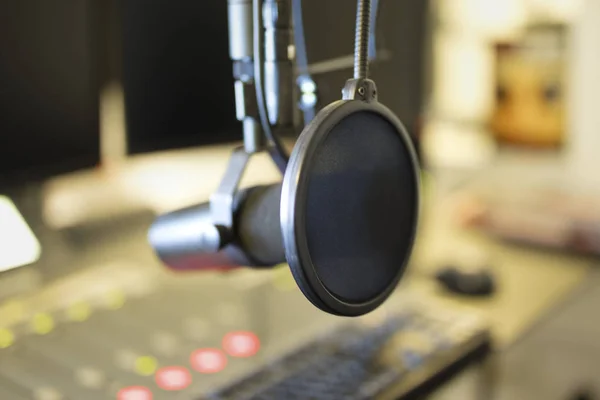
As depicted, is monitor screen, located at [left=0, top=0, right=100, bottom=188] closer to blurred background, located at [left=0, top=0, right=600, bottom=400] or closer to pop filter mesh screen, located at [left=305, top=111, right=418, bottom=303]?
blurred background, located at [left=0, top=0, right=600, bottom=400]

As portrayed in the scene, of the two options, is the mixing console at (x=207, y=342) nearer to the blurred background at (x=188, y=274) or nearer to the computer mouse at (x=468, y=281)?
the blurred background at (x=188, y=274)

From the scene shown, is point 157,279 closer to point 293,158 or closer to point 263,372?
point 263,372

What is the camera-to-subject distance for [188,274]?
34.3 inches

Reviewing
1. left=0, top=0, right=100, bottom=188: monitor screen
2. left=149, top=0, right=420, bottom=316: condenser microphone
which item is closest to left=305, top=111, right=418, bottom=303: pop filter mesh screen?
left=149, top=0, right=420, bottom=316: condenser microphone

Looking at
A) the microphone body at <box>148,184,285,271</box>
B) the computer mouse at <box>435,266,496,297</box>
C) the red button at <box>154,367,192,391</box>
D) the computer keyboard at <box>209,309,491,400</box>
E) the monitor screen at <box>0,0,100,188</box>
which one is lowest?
the computer mouse at <box>435,266,496,297</box>

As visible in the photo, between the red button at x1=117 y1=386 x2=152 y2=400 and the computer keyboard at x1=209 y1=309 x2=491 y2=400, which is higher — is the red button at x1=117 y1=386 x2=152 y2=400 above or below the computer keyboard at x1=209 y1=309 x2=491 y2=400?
above

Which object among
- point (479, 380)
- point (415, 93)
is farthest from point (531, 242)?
point (479, 380)

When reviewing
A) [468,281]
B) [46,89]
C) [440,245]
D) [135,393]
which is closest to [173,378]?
[135,393]

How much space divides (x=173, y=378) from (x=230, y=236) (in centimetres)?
20

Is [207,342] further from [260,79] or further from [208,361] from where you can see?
[260,79]

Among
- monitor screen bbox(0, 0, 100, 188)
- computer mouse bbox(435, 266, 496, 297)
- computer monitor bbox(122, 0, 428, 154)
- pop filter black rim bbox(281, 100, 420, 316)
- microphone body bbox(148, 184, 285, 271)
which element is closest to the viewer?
pop filter black rim bbox(281, 100, 420, 316)

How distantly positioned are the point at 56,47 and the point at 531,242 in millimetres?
830

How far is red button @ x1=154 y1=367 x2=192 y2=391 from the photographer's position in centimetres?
70

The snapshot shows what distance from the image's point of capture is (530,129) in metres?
1.59
